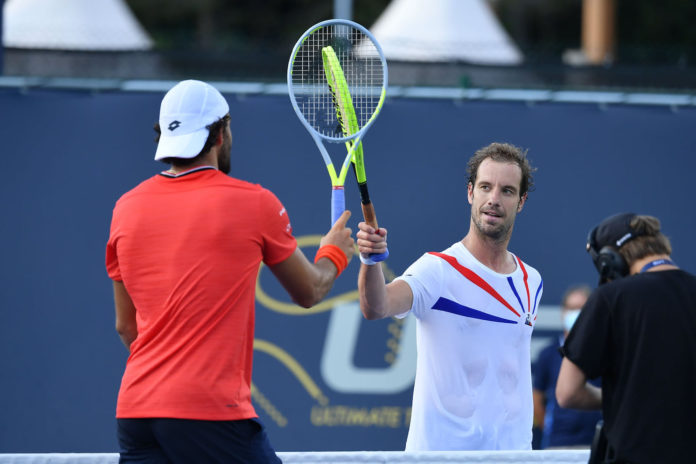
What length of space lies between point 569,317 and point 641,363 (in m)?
2.58

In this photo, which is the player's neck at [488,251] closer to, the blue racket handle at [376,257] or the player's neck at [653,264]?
the blue racket handle at [376,257]

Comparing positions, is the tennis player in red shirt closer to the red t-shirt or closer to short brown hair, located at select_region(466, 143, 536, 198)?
the red t-shirt

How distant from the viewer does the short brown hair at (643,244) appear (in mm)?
3141

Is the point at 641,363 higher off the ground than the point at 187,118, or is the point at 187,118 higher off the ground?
the point at 187,118

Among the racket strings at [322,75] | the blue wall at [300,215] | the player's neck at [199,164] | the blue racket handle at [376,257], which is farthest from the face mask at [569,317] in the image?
the player's neck at [199,164]

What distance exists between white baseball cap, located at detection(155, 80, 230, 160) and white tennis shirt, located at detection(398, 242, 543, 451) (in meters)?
1.08

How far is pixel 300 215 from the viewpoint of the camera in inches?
228

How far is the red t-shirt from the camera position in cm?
272

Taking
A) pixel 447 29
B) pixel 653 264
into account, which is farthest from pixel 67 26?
pixel 653 264

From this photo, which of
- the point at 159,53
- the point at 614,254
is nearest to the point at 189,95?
the point at 614,254

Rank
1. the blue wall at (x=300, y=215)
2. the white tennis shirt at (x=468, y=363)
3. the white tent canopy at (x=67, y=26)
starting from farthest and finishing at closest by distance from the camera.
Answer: the white tent canopy at (x=67, y=26) → the blue wall at (x=300, y=215) → the white tennis shirt at (x=468, y=363)

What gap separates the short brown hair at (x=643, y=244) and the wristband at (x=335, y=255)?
912 mm

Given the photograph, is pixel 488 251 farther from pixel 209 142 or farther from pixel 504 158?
pixel 209 142

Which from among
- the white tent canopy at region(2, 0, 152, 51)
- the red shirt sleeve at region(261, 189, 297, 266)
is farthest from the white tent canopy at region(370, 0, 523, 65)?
the red shirt sleeve at region(261, 189, 297, 266)
